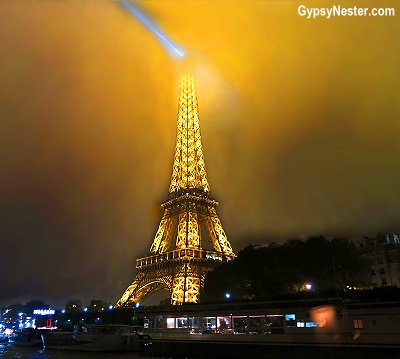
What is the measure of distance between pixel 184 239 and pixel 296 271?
78.6 ft

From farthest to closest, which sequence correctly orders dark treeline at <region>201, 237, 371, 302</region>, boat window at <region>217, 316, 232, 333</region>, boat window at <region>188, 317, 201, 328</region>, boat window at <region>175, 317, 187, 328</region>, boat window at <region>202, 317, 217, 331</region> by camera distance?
1. boat window at <region>175, 317, 187, 328</region>
2. dark treeline at <region>201, 237, 371, 302</region>
3. boat window at <region>188, 317, 201, 328</region>
4. boat window at <region>202, 317, 217, 331</region>
5. boat window at <region>217, 316, 232, 333</region>

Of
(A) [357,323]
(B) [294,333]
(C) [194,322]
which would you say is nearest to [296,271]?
(C) [194,322]

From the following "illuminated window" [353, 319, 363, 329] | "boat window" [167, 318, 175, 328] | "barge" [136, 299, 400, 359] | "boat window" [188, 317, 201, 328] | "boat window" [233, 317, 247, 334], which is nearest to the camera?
"barge" [136, 299, 400, 359]

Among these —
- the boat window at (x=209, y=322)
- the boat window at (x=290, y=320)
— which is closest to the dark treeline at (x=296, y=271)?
the boat window at (x=209, y=322)

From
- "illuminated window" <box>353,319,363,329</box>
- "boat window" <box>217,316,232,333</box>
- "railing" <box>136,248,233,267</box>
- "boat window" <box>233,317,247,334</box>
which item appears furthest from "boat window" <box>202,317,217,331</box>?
"illuminated window" <box>353,319,363,329</box>

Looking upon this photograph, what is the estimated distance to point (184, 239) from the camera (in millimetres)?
71812

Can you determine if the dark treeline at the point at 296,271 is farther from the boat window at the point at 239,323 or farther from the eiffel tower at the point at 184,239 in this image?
the eiffel tower at the point at 184,239

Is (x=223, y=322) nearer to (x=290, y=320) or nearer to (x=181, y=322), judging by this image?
(x=181, y=322)

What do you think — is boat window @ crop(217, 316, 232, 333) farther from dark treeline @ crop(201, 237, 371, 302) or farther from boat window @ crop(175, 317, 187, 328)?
boat window @ crop(175, 317, 187, 328)

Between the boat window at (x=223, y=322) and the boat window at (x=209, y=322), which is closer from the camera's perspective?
the boat window at (x=223, y=322)

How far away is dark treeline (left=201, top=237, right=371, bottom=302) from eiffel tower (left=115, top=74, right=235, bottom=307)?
954 centimetres

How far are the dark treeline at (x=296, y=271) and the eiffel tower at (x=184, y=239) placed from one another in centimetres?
954

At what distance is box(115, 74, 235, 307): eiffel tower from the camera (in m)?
67.8

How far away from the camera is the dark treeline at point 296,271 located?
174 ft
